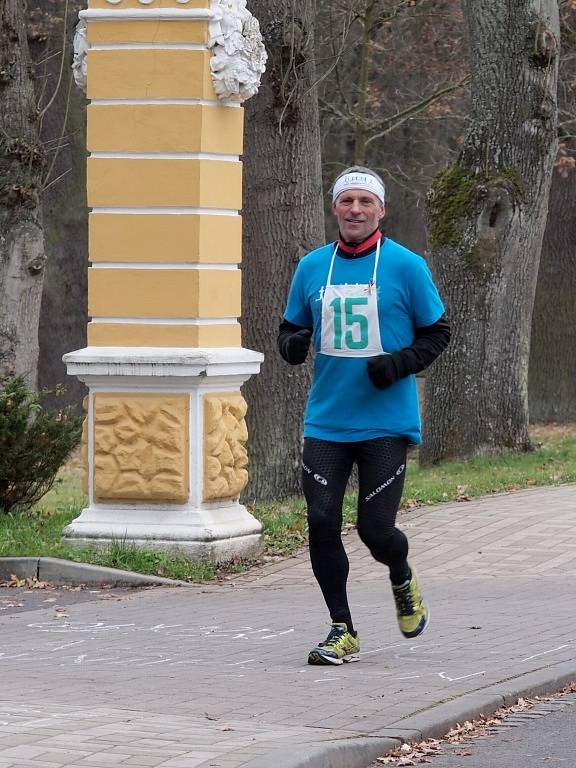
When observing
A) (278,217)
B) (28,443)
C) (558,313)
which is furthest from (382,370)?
(558,313)

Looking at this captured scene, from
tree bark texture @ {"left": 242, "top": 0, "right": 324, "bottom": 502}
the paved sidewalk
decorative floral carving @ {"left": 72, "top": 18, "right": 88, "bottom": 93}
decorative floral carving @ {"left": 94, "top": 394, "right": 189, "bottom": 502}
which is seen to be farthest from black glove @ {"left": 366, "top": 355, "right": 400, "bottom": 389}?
tree bark texture @ {"left": 242, "top": 0, "right": 324, "bottom": 502}

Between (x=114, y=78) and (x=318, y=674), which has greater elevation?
(x=114, y=78)

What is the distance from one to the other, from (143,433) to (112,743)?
4847 millimetres

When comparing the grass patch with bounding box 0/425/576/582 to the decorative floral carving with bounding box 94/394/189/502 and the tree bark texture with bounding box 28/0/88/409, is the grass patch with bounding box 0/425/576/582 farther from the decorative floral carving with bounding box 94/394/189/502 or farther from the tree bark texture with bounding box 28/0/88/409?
the tree bark texture with bounding box 28/0/88/409

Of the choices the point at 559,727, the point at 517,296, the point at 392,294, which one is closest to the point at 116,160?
the point at 392,294

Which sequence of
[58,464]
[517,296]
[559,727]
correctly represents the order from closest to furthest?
[559,727]
[58,464]
[517,296]

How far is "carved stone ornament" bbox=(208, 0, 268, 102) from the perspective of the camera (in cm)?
1041

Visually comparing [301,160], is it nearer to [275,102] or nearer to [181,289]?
[275,102]

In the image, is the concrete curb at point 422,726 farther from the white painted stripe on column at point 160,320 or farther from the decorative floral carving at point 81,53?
the decorative floral carving at point 81,53

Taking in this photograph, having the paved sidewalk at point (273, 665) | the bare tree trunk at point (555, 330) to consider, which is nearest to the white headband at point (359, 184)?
the paved sidewalk at point (273, 665)

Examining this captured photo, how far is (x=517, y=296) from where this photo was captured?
685 inches

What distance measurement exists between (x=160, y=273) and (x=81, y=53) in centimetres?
154

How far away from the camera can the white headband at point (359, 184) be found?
7.39 metres

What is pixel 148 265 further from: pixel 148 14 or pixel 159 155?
pixel 148 14
